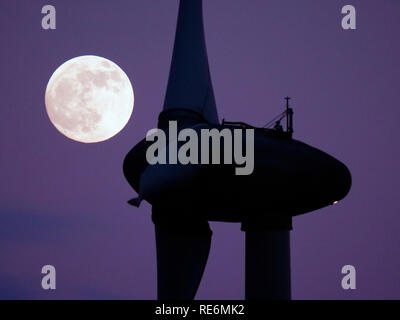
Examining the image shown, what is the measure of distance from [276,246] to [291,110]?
5549 mm

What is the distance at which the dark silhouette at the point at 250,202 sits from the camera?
23.2m

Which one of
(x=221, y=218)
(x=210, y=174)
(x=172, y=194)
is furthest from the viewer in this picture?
(x=221, y=218)

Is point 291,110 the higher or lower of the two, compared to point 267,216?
higher

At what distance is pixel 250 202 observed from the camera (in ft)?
78.8

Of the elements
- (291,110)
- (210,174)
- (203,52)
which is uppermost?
(203,52)

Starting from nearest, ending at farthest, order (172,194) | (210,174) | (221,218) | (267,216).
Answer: (172,194) < (210,174) < (267,216) < (221,218)

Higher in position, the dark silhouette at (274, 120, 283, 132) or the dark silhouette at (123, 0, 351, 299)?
the dark silhouette at (274, 120, 283, 132)

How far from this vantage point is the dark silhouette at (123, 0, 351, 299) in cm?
2325

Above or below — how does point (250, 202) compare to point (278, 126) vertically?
below

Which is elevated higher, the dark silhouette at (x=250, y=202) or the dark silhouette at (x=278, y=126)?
the dark silhouette at (x=278, y=126)
